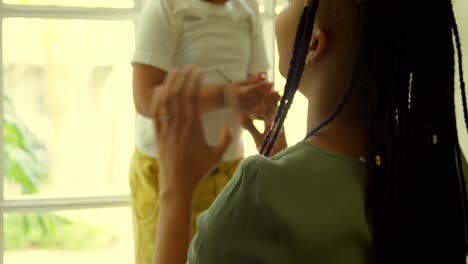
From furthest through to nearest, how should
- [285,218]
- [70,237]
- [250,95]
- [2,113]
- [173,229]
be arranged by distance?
[70,237] < [2,113] < [250,95] < [173,229] < [285,218]

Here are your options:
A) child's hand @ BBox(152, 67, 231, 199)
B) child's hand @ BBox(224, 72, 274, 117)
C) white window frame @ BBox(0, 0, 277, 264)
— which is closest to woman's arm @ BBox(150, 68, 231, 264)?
child's hand @ BBox(152, 67, 231, 199)

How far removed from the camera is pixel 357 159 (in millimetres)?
480

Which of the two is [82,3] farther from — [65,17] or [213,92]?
[213,92]

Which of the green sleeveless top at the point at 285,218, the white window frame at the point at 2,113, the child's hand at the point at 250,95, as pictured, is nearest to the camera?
the green sleeveless top at the point at 285,218

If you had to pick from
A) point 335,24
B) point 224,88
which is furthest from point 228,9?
point 335,24

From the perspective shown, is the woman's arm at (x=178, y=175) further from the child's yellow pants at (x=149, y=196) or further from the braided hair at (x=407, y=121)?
the child's yellow pants at (x=149, y=196)

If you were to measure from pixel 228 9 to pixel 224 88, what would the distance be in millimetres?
→ 177

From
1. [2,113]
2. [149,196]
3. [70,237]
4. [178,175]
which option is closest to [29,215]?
[70,237]

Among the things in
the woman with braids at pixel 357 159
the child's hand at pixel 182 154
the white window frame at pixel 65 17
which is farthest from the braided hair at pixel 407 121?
the white window frame at pixel 65 17

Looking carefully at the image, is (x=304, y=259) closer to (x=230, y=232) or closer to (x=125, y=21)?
(x=230, y=232)

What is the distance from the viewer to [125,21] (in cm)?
136

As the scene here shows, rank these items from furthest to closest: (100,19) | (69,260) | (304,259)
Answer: (69,260)
(100,19)
(304,259)

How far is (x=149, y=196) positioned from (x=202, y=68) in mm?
256

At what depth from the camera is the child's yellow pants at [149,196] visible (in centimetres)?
109
